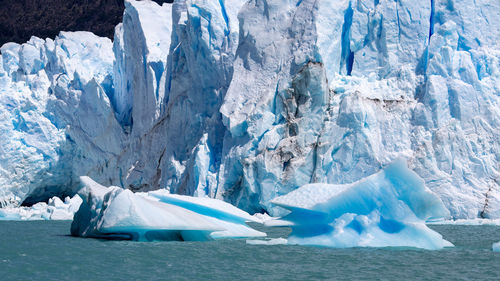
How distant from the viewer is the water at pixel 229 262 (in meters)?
6.13

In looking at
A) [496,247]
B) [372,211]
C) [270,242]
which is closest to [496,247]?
[496,247]

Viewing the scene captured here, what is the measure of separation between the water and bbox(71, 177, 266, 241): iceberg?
0.28 meters

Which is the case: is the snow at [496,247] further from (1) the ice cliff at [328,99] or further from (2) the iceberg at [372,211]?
(1) the ice cliff at [328,99]

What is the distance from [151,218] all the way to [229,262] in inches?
83.6

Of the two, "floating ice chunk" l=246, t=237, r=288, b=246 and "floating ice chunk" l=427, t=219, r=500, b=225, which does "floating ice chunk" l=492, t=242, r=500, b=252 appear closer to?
"floating ice chunk" l=246, t=237, r=288, b=246

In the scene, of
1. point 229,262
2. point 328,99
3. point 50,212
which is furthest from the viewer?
point 50,212

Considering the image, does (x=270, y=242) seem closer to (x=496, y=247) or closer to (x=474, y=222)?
(x=496, y=247)

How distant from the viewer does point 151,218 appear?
893 centimetres

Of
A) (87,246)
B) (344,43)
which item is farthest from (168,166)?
(87,246)

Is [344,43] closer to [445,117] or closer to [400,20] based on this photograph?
[400,20]

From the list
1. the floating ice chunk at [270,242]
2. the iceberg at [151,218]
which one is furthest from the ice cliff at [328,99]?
the floating ice chunk at [270,242]

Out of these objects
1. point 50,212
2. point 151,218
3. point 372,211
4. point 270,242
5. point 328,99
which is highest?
point 328,99

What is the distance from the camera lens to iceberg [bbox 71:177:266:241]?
891cm

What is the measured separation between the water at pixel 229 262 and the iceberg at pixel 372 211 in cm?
20
